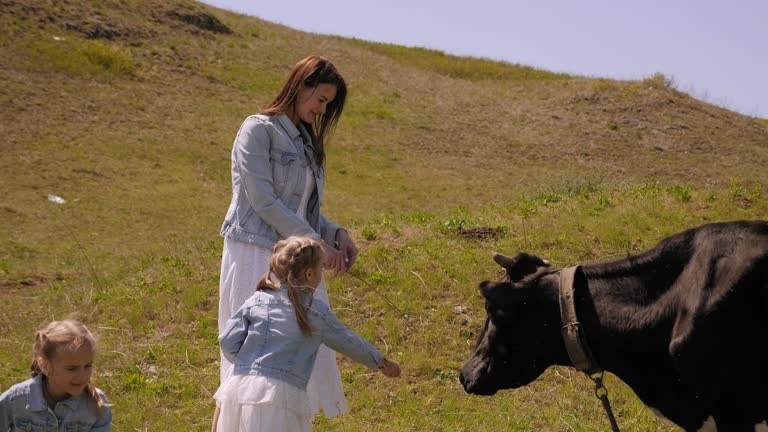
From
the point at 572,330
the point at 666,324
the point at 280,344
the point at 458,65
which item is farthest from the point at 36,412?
the point at 458,65

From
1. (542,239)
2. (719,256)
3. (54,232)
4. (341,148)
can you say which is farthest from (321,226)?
(341,148)

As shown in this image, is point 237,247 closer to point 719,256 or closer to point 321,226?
point 321,226

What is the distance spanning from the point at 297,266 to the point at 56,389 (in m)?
1.22

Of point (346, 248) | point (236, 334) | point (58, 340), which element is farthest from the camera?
point (346, 248)

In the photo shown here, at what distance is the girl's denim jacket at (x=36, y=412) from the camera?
→ 439 centimetres

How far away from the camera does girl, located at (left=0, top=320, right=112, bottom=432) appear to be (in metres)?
4.34

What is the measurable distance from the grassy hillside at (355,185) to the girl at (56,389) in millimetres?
3108

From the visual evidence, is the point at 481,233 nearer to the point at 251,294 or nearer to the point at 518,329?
the point at 518,329

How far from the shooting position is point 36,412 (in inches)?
173

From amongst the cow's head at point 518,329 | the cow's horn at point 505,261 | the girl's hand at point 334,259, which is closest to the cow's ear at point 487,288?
the cow's head at point 518,329

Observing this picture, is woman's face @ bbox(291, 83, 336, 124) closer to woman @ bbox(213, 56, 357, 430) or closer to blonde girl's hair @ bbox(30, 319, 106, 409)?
woman @ bbox(213, 56, 357, 430)

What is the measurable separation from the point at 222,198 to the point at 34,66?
9110 millimetres

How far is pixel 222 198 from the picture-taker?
67.2 feet

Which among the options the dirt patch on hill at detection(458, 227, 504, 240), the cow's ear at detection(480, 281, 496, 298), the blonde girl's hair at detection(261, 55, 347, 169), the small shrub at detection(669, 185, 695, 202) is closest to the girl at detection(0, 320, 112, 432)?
the blonde girl's hair at detection(261, 55, 347, 169)
